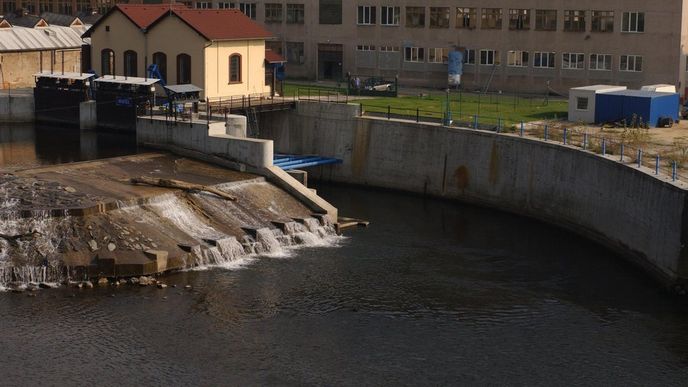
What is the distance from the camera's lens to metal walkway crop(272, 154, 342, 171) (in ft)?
261

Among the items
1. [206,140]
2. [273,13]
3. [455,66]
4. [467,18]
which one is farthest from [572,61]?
[206,140]

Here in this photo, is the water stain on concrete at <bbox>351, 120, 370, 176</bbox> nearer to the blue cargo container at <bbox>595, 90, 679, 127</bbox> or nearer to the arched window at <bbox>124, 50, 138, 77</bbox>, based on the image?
the blue cargo container at <bbox>595, 90, 679, 127</bbox>

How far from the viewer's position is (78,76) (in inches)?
3393

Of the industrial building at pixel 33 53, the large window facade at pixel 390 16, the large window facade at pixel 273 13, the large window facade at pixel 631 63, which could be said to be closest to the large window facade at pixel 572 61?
the large window facade at pixel 631 63

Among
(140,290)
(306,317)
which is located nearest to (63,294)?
(140,290)

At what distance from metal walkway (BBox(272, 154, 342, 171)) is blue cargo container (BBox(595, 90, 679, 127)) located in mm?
18809

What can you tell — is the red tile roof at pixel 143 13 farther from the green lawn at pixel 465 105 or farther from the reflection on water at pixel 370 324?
the reflection on water at pixel 370 324

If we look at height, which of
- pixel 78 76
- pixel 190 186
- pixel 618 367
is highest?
pixel 78 76

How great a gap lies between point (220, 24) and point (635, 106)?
99.2 feet

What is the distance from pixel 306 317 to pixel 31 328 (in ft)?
37.9

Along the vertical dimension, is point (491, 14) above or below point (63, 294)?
above

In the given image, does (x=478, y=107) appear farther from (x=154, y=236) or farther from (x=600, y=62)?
(x=154, y=236)

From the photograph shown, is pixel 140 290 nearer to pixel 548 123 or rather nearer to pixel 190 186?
pixel 190 186

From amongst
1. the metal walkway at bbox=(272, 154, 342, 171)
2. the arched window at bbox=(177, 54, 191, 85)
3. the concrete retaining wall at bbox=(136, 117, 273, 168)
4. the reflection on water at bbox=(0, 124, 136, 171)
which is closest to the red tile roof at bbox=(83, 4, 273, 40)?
the arched window at bbox=(177, 54, 191, 85)
